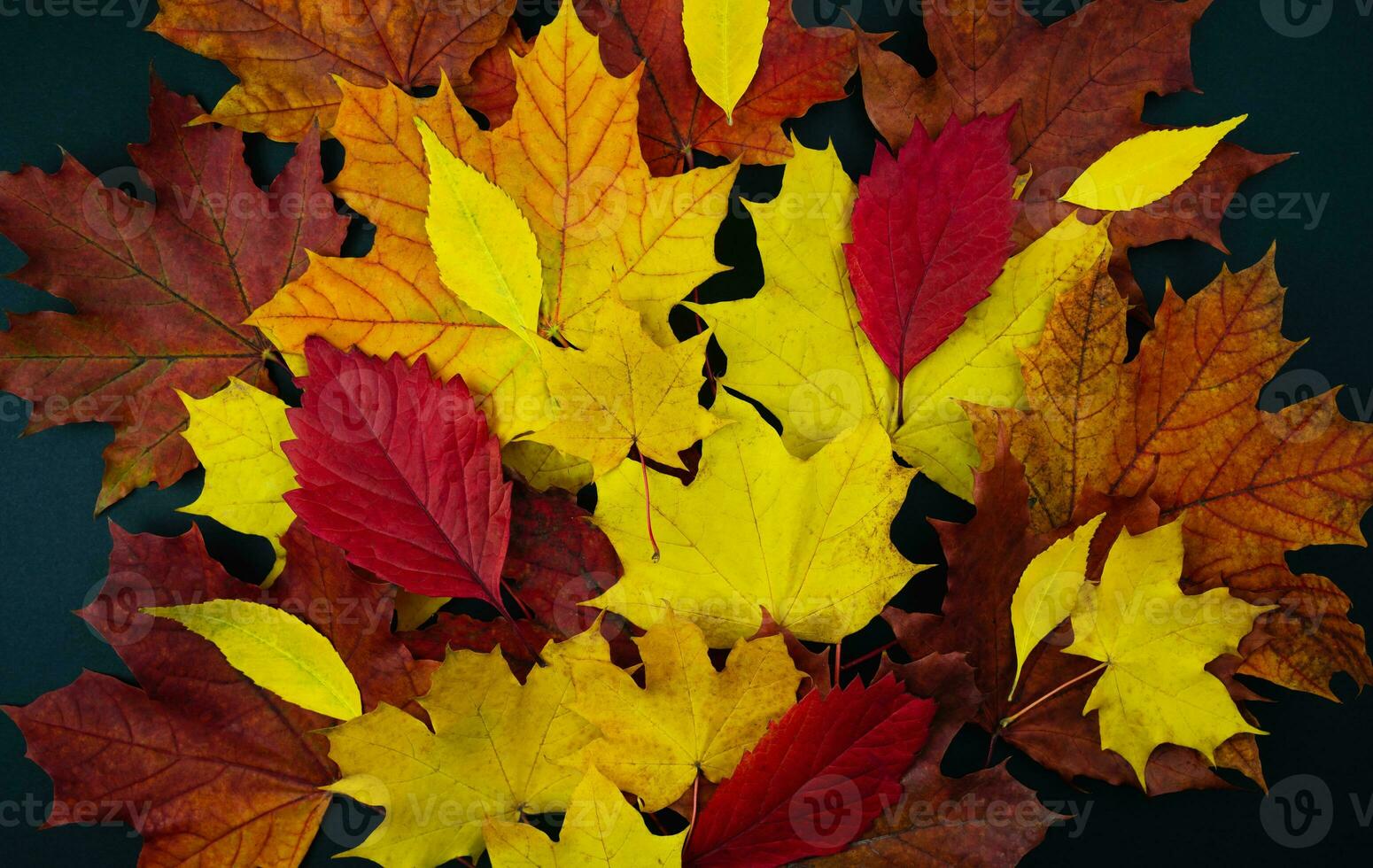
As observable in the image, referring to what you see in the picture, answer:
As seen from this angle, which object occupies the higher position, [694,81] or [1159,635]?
[694,81]

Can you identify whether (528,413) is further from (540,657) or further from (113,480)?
(113,480)

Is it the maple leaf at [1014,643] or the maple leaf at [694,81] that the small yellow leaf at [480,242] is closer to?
the maple leaf at [694,81]

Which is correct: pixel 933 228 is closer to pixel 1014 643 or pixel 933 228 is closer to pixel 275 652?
pixel 1014 643

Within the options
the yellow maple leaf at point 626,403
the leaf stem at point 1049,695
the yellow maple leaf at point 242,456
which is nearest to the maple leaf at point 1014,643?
the leaf stem at point 1049,695

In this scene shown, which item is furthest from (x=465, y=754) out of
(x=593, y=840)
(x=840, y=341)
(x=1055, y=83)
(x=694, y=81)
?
(x=1055, y=83)

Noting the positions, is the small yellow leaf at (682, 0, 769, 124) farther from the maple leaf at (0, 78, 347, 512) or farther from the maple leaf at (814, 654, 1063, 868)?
the maple leaf at (814, 654, 1063, 868)
